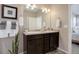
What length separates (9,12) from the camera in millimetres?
2438

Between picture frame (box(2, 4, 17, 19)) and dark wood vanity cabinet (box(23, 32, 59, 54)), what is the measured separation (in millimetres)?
602

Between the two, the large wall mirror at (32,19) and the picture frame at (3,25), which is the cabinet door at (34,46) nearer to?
the large wall mirror at (32,19)

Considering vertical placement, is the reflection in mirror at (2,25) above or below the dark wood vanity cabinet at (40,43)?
above

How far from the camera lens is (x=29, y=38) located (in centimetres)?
262

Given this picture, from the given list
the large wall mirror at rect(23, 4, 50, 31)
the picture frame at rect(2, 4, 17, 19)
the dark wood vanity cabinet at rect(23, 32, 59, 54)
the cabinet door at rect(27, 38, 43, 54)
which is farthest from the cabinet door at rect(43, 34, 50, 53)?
the picture frame at rect(2, 4, 17, 19)

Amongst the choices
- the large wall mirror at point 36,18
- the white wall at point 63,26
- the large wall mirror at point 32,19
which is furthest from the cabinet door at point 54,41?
the large wall mirror at point 32,19

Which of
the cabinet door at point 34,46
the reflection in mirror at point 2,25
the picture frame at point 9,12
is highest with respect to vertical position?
the picture frame at point 9,12

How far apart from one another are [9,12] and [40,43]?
3.94ft

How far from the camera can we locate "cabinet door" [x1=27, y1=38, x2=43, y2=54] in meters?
2.64

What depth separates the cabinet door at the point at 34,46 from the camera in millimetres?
2636

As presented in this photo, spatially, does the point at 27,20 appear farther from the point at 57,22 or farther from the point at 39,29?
the point at 57,22

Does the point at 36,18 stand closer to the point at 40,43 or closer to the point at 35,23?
the point at 35,23
